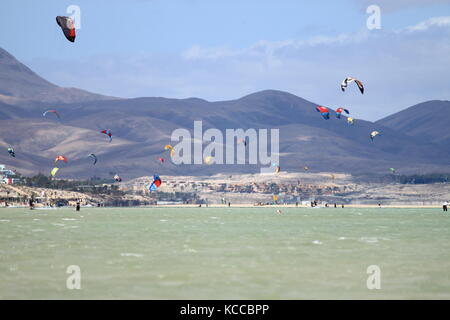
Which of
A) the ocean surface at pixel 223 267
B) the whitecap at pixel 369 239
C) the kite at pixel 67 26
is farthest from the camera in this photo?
the kite at pixel 67 26

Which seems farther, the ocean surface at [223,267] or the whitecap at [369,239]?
the whitecap at [369,239]

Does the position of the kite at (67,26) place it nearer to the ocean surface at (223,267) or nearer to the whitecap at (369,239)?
the ocean surface at (223,267)

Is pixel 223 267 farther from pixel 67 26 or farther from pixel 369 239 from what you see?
pixel 67 26

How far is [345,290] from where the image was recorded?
101 feet

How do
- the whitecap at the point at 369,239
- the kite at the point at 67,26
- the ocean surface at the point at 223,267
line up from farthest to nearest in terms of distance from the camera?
the kite at the point at 67,26 < the whitecap at the point at 369,239 < the ocean surface at the point at 223,267

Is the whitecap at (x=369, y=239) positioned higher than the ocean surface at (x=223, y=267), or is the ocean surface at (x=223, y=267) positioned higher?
the whitecap at (x=369, y=239)

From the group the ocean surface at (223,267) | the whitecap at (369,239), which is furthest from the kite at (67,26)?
the whitecap at (369,239)

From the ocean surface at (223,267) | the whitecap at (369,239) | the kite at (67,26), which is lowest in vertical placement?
the ocean surface at (223,267)

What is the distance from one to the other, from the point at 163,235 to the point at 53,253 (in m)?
18.5

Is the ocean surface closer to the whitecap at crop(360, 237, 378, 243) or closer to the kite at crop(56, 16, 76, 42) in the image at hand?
Result: the whitecap at crop(360, 237, 378, 243)

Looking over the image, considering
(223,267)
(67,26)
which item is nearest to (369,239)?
(223,267)

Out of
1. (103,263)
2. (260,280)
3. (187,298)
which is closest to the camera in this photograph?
(187,298)
